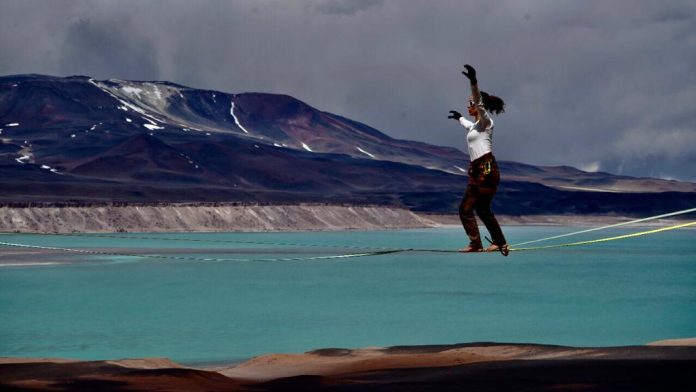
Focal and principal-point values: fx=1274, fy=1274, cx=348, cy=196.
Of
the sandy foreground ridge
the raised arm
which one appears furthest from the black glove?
the sandy foreground ridge

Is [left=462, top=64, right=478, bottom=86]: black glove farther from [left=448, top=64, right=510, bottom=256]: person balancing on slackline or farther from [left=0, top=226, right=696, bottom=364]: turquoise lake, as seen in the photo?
[left=0, top=226, right=696, bottom=364]: turquoise lake

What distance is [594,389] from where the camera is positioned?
48.7 ft

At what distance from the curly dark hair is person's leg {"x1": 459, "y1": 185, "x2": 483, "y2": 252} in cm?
119

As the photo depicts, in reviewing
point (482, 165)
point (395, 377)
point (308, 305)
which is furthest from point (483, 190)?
point (308, 305)

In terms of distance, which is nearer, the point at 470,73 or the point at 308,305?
the point at 470,73

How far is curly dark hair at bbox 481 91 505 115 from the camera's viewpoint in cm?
1870

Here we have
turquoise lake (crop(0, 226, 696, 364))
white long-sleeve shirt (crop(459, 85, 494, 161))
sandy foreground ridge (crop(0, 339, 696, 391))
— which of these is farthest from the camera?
turquoise lake (crop(0, 226, 696, 364))

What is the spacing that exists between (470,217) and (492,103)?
5.87 feet

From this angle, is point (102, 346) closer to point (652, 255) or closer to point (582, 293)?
point (582, 293)

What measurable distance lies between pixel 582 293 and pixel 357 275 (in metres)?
24.3

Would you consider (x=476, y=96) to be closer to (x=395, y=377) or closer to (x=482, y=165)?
(x=482, y=165)

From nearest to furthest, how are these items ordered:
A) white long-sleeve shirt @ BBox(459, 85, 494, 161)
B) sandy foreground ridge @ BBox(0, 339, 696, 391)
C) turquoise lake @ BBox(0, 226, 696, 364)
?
sandy foreground ridge @ BBox(0, 339, 696, 391)
white long-sleeve shirt @ BBox(459, 85, 494, 161)
turquoise lake @ BBox(0, 226, 696, 364)

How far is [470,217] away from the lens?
19281 millimetres

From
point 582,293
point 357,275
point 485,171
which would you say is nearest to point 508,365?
point 485,171
